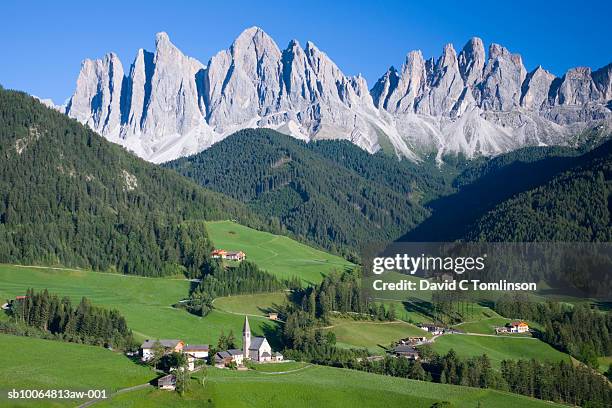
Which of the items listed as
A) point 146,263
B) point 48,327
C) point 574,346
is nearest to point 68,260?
point 146,263

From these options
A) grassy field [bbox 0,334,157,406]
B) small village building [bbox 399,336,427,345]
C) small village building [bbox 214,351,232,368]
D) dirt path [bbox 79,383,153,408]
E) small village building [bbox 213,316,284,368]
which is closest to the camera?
dirt path [bbox 79,383,153,408]

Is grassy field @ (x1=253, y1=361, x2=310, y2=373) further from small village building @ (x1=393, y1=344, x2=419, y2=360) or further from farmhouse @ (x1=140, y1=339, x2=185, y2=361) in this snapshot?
small village building @ (x1=393, y1=344, x2=419, y2=360)

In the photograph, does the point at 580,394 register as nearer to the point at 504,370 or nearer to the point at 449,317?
the point at 504,370

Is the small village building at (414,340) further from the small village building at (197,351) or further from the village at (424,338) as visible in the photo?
the small village building at (197,351)

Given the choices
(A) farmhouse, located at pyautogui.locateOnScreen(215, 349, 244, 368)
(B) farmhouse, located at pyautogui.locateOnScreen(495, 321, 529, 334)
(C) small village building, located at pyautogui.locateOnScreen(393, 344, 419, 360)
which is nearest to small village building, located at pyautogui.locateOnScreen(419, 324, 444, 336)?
(B) farmhouse, located at pyautogui.locateOnScreen(495, 321, 529, 334)

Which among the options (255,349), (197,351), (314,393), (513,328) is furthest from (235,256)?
(314,393)

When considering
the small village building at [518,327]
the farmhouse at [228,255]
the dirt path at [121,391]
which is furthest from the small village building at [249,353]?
the farmhouse at [228,255]
